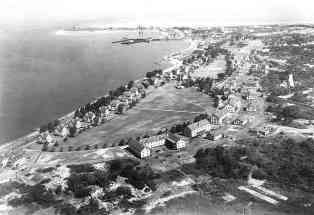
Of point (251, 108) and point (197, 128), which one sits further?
point (251, 108)

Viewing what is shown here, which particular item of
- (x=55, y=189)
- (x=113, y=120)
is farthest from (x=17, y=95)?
(x=55, y=189)

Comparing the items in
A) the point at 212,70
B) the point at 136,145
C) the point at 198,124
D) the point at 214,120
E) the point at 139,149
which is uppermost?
the point at 212,70

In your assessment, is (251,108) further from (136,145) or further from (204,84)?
(136,145)

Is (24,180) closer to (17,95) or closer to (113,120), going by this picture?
(113,120)

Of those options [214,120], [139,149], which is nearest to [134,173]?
[139,149]

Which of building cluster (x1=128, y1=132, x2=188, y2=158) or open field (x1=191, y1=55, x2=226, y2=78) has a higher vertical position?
open field (x1=191, y1=55, x2=226, y2=78)

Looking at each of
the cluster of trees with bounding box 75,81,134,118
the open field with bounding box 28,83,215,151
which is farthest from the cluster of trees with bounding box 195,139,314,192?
the cluster of trees with bounding box 75,81,134,118

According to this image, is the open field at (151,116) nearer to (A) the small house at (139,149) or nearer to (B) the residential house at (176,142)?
(A) the small house at (139,149)

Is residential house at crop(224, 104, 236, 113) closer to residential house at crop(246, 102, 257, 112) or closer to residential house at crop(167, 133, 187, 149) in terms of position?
residential house at crop(246, 102, 257, 112)
